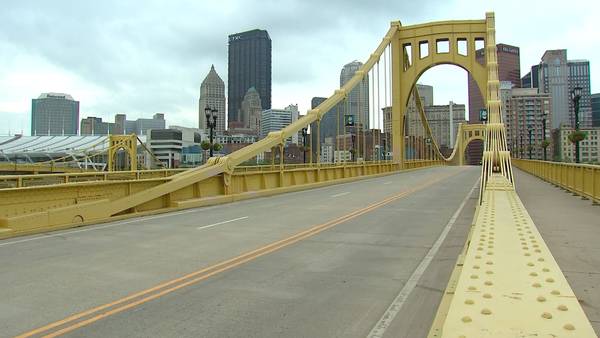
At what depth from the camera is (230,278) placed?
7.11 metres

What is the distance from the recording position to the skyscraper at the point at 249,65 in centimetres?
16538

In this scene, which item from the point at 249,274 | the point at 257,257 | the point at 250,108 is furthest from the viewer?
the point at 250,108

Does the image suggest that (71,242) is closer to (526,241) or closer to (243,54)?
(526,241)

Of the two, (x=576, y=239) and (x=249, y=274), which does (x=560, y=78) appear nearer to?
(x=576, y=239)

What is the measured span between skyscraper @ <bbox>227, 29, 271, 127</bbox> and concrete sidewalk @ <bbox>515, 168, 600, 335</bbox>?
14978cm

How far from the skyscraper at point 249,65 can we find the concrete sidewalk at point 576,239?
149782mm

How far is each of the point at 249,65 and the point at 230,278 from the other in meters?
163

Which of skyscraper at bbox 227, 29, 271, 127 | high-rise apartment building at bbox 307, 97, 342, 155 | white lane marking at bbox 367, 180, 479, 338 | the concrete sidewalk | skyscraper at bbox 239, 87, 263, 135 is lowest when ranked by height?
white lane marking at bbox 367, 180, 479, 338

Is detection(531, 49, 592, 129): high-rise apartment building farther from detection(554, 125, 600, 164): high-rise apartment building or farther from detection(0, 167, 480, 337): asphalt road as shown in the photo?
detection(0, 167, 480, 337): asphalt road

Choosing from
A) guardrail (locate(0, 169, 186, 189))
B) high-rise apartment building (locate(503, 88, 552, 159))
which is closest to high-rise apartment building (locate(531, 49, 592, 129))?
high-rise apartment building (locate(503, 88, 552, 159))

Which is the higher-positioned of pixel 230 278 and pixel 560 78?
pixel 560 78

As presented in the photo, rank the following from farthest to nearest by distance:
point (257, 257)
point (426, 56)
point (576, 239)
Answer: point (426, 56)
point (576, 239)
point (257, 257)

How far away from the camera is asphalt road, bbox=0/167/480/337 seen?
5098 millimetres

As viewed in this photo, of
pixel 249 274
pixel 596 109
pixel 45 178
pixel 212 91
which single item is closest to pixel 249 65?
pixel 212 91
